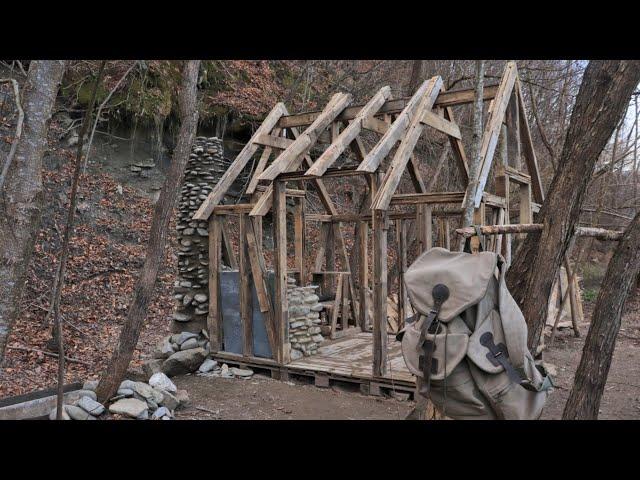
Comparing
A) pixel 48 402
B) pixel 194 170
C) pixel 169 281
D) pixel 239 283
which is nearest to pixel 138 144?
pixel 169 281

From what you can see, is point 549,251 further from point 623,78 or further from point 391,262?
point 391,262

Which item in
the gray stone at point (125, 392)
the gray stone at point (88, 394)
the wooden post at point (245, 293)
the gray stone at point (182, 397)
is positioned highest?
the wooden post at point (245, 293)

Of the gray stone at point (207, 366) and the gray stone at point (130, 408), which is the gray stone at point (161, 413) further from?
the gray stone at point (207, 366)

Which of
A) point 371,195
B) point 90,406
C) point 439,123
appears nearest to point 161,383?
point 90,406

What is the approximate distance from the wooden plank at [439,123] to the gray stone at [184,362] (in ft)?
17.1

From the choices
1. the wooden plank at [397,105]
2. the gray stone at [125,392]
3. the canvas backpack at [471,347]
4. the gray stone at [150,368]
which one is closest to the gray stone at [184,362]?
the gray stone at [150,368]

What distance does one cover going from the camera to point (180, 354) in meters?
8.27

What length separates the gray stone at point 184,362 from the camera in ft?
26.2

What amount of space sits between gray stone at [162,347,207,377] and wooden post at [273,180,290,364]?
1447mm

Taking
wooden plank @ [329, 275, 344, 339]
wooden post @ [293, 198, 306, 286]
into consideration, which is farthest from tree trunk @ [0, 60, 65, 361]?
wooden plank @ [329, 275, 344, 339]

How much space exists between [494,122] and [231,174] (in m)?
4.41

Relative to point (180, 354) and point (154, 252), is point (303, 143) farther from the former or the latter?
point (180, 354)

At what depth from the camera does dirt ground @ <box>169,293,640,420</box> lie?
21.1 ft

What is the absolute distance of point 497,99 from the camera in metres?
7.42
